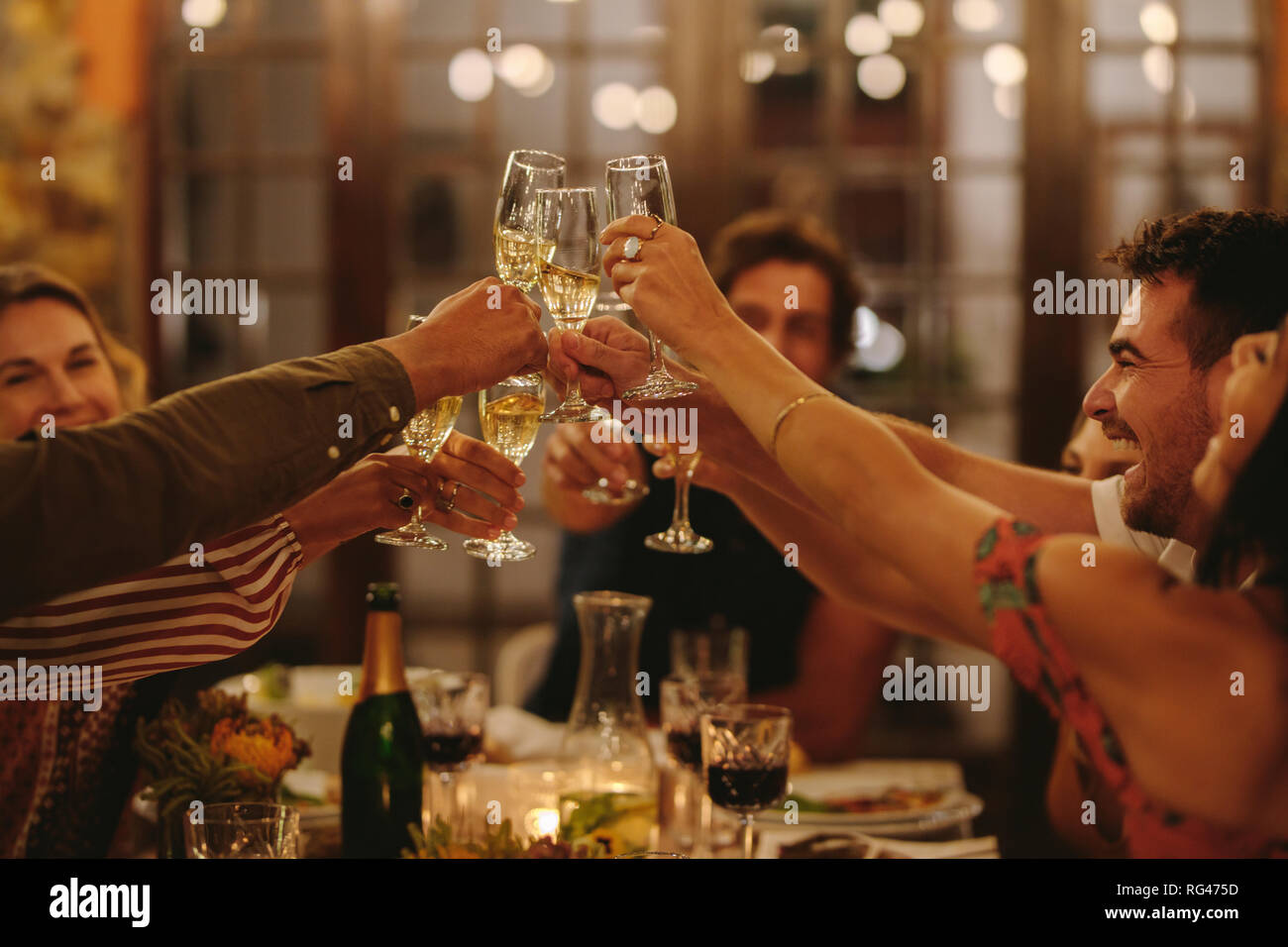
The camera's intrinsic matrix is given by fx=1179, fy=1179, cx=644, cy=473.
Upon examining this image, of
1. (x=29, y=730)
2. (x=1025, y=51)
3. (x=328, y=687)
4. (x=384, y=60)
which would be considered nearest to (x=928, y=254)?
(x=1025, y=51)

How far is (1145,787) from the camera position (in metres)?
0.85

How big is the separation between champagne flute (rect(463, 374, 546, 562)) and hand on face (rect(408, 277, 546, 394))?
0.06 metres

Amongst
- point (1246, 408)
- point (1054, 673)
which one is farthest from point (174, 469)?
point (1246, 408)

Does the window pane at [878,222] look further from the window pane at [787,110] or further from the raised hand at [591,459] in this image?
the raised hand at [591,459]

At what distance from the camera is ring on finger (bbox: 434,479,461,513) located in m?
1.32

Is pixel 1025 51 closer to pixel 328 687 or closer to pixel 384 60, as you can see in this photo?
pixel 384 60

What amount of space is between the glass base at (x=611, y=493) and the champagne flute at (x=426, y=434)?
0.69 ft

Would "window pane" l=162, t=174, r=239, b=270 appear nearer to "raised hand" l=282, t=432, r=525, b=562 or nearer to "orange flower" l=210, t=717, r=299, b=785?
"raised hand" l=282, t=432, r=525, b=562

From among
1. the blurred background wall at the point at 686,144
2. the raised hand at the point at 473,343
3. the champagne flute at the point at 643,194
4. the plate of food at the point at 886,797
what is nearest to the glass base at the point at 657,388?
the champagne flute at the point at 643,194

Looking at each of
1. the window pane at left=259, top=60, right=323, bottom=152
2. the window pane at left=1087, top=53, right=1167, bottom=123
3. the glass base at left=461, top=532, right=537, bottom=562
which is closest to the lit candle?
the glass base at left=461, top=532, right=537, bottom=562

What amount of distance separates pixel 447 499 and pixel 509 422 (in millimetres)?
121

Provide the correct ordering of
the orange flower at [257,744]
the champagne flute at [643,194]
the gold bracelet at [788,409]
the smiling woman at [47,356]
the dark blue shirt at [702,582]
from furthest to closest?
the dark blue shirt at [702,582] → the smiling woman at [47,356] → the orange flower at [257,744] → the champagne flute at [643,194] → the gold bracelet at [788,409]

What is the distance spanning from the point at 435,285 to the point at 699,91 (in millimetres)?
1017

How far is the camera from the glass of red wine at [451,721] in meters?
1.41
